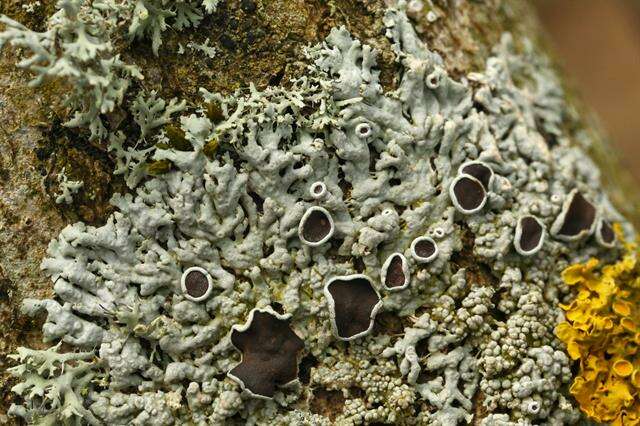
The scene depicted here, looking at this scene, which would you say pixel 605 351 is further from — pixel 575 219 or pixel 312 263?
pixel 312 263

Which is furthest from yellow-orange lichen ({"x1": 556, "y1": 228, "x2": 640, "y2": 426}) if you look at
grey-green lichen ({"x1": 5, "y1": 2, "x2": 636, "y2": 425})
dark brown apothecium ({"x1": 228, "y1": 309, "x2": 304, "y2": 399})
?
dark brown apothecium ({"x1": 228, "y1": 309, "x2": 304, "y2": 399})

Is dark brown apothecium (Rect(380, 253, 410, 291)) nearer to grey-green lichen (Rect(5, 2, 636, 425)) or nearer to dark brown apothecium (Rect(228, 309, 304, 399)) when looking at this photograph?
grey-green lichen (Rect(5, 2, 636, 425))

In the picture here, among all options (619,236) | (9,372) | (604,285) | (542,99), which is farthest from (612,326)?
(9,372)

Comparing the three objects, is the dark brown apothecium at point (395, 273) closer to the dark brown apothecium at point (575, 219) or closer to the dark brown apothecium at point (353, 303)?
the dark brown apothecium at point (353, 303)

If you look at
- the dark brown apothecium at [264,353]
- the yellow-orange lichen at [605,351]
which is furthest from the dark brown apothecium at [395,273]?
the yellow-orange lichen at [605,351]

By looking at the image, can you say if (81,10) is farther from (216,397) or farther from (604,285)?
(604,285)
